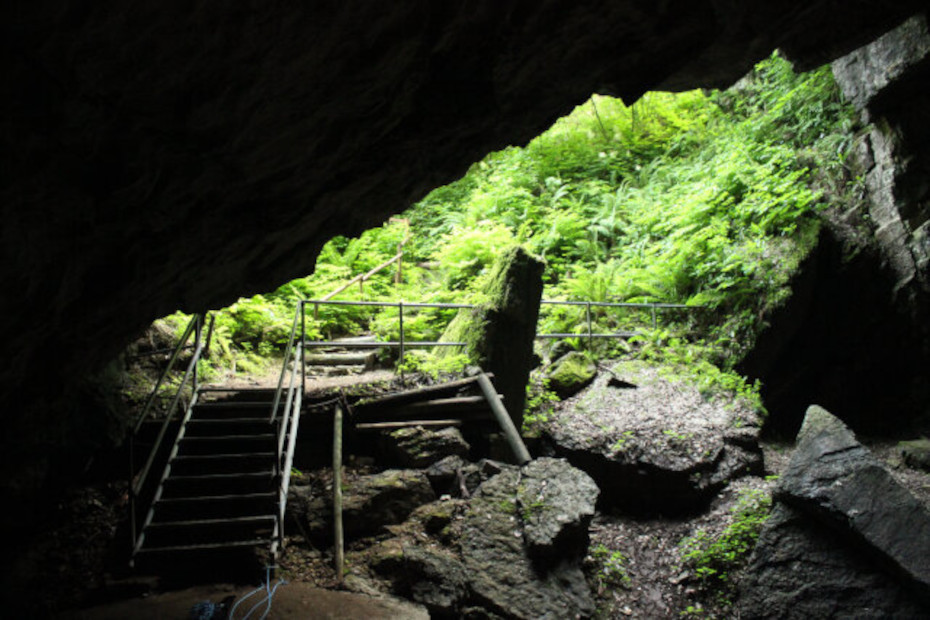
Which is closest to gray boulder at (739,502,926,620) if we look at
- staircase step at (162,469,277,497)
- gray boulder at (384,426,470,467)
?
gray boulder at (384,426,470,467)

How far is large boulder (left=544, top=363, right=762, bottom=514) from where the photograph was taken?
20.0 feet

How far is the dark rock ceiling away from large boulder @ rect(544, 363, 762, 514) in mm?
4391

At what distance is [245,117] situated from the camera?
7.85ft

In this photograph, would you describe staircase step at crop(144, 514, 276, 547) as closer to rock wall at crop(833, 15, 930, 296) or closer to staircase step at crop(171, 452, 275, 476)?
staircase step at crop(171, 452, 275, 476)

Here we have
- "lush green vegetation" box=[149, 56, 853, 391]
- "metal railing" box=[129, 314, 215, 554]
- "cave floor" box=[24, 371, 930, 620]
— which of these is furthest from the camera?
"lush green vegetation" box=[149, 56, 853, 391]

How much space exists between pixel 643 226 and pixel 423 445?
8.22 metres

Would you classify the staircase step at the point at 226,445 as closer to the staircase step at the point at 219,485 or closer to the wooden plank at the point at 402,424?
the staircase step at the point at 219,485

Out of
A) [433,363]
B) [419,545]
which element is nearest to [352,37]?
[419,545]

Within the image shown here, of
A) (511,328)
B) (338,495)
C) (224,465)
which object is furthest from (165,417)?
(511,328)

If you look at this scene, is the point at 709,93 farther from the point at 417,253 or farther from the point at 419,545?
the point at 419,545

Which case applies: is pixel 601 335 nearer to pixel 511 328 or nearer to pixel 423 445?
pixel 511 328

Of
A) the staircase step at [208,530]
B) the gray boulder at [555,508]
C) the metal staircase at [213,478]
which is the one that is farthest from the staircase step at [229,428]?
the gray boulder at [555,508]

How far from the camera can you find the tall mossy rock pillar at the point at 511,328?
707 centimetres

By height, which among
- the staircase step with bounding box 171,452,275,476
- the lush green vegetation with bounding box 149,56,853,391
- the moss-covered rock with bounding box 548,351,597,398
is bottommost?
the staircase step with bounding box 171,452,275,476
